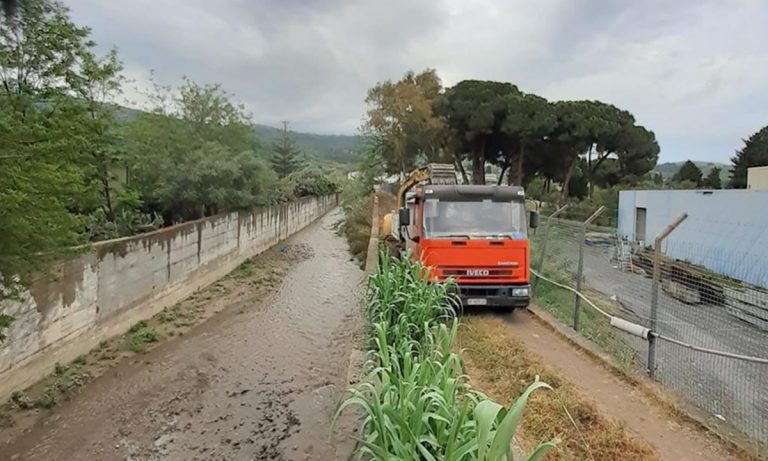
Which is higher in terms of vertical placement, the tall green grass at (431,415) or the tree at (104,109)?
the tree at (104,109)

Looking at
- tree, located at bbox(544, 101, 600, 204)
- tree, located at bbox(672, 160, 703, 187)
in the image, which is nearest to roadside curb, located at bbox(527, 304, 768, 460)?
tree, located at bbox(544, 101, 600, 204)

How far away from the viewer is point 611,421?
4328 mm

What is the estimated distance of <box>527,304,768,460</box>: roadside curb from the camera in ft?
12.8

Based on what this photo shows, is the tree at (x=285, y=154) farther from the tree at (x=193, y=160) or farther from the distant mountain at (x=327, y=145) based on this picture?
the tree at (x=193, y=160)

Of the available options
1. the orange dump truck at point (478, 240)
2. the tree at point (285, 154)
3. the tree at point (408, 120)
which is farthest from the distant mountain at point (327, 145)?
the orange dump truck at point (478, 240)

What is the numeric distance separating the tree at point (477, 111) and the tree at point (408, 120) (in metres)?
0.82

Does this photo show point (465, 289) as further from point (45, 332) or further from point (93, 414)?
point (45, 332)

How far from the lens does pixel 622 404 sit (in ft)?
15.8

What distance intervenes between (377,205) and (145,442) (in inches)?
831

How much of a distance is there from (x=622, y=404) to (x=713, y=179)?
40.0 meters

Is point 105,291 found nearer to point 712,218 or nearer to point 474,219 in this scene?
point 474,219

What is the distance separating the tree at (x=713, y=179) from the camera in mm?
35312

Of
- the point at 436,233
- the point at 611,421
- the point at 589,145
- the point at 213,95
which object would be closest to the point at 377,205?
the point at 213,95

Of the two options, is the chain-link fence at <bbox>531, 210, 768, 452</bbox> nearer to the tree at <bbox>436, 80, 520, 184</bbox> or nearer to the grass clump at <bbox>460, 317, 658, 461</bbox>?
the grass clump at <bbox>460, 317, 658, 461</bbox>
